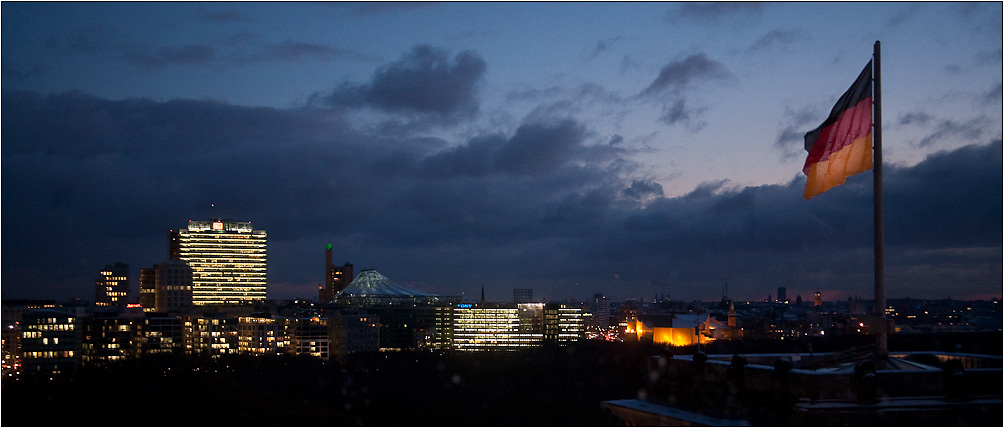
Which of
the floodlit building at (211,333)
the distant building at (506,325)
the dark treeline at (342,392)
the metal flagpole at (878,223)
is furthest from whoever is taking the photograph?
the distant building at (506,325)

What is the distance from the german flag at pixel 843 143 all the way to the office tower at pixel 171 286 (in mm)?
188575

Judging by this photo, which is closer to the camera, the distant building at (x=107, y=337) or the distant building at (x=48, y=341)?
the distant building at (x=48, y=341)

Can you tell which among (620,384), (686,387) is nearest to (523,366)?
(620,384)

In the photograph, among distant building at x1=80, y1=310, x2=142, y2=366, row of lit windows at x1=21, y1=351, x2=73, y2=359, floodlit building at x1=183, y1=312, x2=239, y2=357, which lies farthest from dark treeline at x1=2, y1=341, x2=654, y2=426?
floodlit building at x1=183, y1=312, x2=239, y2=357

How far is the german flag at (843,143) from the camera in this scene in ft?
47.0

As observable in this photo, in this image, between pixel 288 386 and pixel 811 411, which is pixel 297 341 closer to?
pixel 288 386

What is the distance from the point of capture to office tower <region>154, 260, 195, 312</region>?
193 metres

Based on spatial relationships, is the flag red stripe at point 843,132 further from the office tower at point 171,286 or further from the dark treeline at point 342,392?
the office tower at point 171,286

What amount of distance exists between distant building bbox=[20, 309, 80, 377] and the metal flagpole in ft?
382

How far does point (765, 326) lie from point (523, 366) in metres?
62.4

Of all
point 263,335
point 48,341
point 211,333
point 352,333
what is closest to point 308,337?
point 263,335

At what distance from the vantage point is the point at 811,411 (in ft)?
35.5

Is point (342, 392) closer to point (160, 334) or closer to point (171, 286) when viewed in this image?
point (160, 334)

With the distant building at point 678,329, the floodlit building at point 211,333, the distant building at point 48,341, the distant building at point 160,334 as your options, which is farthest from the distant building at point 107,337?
the distant building at point 678,329
